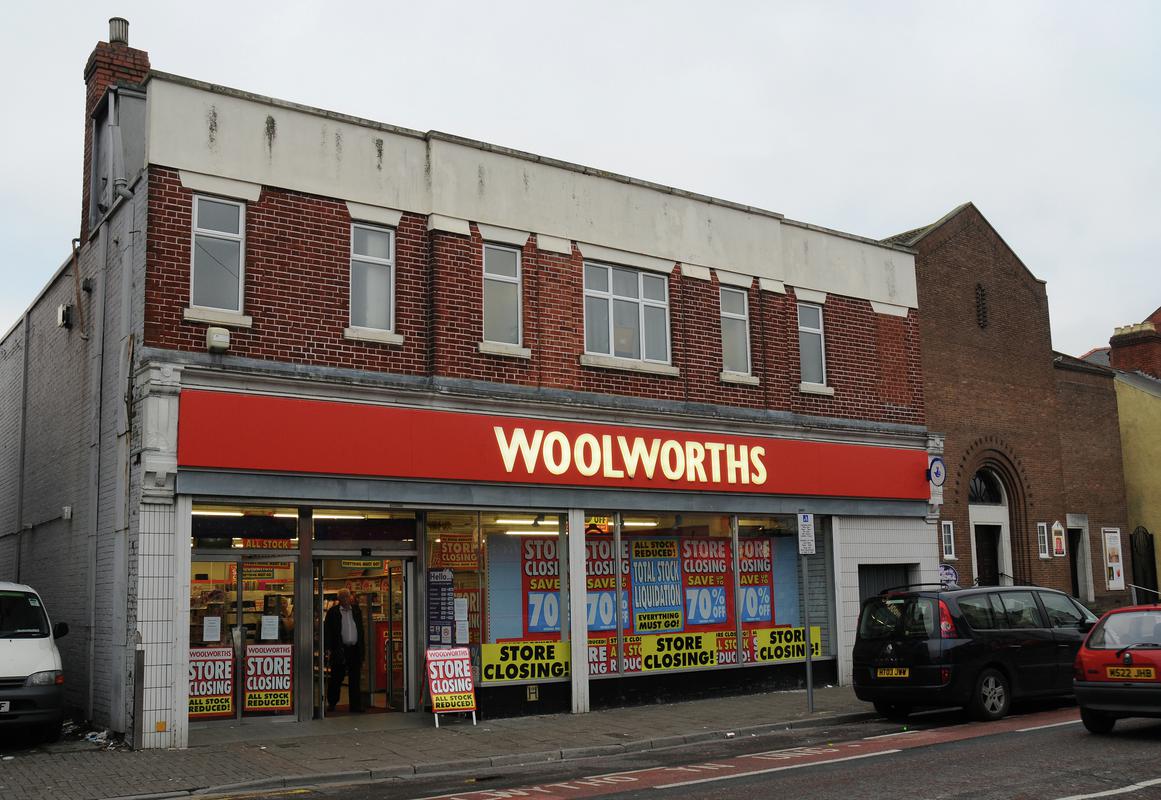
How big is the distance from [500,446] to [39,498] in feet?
27.5

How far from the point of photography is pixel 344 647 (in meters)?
15.8

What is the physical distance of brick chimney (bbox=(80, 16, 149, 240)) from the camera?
17234 mm

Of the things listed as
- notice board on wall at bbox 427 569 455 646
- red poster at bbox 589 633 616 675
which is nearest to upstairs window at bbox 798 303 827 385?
red poster at bbox 589 633 616 675

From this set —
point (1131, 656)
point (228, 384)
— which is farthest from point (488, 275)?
point (1131, 656)

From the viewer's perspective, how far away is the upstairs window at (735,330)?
19.7m

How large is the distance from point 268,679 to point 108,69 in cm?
964

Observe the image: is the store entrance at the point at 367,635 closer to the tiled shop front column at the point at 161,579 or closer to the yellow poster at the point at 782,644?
the tiled shop front column at the point at 161,579

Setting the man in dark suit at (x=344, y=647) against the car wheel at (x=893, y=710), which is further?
the man in dark suit at (x=344, y=647)

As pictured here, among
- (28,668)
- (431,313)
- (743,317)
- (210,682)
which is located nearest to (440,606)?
(210,682)

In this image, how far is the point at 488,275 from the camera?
16969mm

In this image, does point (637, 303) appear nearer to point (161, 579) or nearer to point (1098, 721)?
point (161, 579)

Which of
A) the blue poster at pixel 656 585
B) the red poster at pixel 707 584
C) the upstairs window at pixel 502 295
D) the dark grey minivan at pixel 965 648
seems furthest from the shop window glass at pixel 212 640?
the dark grey minivan at pixel 965 648

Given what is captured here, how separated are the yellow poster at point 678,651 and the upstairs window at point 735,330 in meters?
4.64

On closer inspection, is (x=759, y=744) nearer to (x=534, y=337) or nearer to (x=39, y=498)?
(x=534, y=337)
